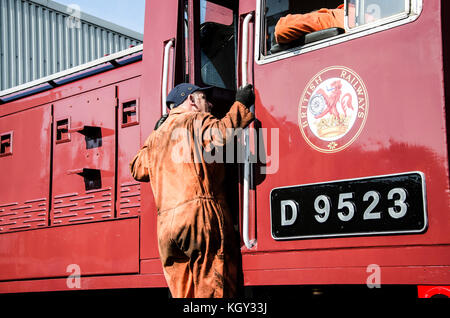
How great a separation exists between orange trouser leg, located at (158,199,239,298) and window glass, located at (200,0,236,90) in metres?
1.01

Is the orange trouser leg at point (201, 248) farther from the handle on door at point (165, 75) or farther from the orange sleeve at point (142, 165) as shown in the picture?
the handle on door at point (165, 75)

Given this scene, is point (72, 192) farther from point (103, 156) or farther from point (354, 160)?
point (354, 160)

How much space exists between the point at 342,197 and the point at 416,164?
16.3 inches

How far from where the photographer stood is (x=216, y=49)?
4262mm

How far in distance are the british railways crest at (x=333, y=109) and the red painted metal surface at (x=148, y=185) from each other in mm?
36

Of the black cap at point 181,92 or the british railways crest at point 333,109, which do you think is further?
the black cap at point 181,92

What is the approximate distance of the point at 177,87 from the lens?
149 inches

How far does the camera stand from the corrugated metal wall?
9.48 meters

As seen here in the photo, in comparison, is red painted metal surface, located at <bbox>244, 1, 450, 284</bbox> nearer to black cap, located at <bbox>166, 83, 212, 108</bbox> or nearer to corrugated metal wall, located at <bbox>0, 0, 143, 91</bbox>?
black cap, located at <bbox>166, 83, 212, 108</bbox>

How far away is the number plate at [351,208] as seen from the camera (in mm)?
2863

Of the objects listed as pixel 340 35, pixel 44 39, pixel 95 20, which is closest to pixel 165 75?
pixel 340 35

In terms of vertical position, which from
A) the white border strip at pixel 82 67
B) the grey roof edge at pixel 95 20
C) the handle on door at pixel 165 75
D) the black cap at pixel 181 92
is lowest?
the black cap at pixel 181 92

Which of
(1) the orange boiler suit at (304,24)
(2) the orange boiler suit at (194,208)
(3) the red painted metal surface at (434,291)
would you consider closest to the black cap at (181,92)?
(2) the orange boiler suit at (194,208)

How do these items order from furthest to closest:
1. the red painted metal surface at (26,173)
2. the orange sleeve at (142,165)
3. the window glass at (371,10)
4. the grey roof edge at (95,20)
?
the grey roof edge at (95,20)
the red painted metal surface at (26,173)
the orange sleeve at (142,165)
the window glass at (371,10)
